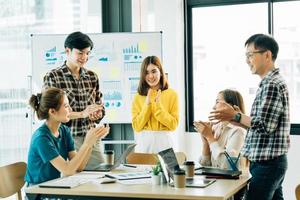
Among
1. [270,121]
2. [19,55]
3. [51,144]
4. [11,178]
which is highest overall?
[19,55]

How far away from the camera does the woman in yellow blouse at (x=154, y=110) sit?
4512 millimetres

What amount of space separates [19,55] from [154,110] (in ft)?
4.83

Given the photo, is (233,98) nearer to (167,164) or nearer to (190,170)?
(190,170)

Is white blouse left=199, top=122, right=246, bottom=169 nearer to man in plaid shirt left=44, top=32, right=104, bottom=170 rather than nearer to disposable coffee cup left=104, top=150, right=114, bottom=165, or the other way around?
disposable coffee cup left=104, top=150, right=114, bottom=165

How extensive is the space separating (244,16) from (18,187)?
338 centimetres

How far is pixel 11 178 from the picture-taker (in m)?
3.52

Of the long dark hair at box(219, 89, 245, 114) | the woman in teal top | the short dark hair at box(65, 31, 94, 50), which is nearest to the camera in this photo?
the woman in teal top

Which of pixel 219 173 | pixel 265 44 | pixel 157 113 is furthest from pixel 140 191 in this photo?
pixel 157 113

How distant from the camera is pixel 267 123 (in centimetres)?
315

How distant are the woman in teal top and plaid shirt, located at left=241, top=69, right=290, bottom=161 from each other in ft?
3.12

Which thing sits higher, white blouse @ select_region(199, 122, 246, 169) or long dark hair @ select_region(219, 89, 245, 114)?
long dark hair @ select_region(219, 89, 245, 114)

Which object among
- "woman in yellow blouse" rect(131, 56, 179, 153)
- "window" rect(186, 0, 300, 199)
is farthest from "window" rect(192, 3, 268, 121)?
"woman in yellow blouse" rect(131, 56, 179, 153)

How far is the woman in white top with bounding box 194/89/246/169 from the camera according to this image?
11.0 feet

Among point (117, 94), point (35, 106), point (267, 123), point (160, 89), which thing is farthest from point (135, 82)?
point (267, 123)
